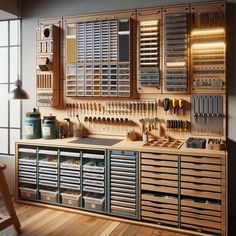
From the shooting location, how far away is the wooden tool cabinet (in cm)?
295

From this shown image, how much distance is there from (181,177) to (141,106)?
44.6 inches

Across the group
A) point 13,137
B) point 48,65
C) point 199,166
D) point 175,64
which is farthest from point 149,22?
point 13,137

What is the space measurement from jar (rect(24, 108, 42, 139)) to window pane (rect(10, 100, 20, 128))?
495 mm

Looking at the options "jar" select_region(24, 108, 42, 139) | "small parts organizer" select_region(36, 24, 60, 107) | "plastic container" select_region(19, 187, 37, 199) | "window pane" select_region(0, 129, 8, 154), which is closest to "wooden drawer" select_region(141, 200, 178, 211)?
"plastic container" select_region(19, 187, 37, 199)

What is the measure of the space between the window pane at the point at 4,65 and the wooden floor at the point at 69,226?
81.1 inches

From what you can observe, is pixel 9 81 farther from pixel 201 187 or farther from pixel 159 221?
pixel 201 187

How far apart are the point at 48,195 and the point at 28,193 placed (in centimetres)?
32

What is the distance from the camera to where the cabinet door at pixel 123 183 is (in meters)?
3.25

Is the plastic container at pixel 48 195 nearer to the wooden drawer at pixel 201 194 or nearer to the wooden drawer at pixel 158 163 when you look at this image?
the wooden drawer at pixel 158 163

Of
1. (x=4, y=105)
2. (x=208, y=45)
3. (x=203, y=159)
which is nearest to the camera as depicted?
(x=203, y=159)

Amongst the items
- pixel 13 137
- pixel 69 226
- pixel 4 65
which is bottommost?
pixel 69 226

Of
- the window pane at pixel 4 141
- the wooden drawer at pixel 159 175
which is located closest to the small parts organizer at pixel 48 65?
the window pane at pixel 4 141

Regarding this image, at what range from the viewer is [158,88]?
365 centimetres

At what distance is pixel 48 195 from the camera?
371cm
